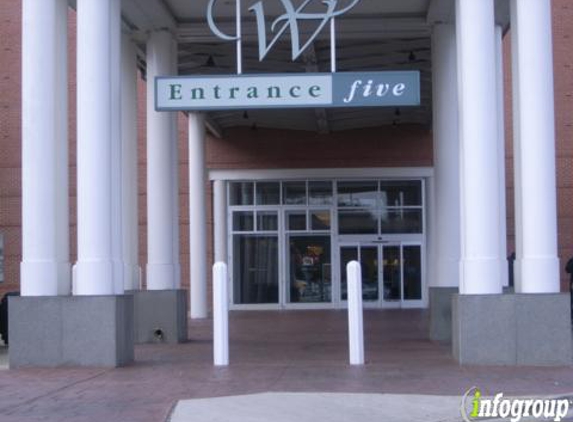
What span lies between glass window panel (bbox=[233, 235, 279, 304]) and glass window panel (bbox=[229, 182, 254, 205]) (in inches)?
42.5

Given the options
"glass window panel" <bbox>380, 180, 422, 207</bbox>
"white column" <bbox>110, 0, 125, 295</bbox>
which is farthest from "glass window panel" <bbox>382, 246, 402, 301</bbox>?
"white column" <bbox>110, 0, 125, 295</bbox>

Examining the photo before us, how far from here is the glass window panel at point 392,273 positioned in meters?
31.8

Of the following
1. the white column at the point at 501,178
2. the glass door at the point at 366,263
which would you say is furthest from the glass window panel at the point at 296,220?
the white column at the point at 501,178

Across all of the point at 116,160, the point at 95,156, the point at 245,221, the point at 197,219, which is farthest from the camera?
the point at 245,221

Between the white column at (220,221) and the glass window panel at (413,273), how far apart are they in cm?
554

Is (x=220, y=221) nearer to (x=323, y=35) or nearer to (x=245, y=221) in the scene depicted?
(x=245, y=221)

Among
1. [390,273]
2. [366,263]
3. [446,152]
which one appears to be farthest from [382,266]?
[446,152]

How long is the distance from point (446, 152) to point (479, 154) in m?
5.13

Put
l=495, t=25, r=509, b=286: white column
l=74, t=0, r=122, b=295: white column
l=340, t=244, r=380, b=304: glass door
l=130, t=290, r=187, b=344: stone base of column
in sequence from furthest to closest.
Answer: l=340, t=244, r=380, b=304: glass door → l=130, t=290, r=187, b=344: stone base of column → l=495, t=25, r=509, b=286: white column → l=74, t=0, r=122, b=295: white column

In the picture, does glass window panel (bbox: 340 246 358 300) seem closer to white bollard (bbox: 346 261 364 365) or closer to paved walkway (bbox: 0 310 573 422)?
paved walkway (bbox: 0 310 573 422)

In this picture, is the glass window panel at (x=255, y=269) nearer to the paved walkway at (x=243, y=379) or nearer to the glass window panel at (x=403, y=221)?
the glass window panel at (x=403, y=221)

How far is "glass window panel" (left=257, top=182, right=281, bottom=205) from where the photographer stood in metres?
32.1

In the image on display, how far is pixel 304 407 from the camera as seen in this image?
10.8 m

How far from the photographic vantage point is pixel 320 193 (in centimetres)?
3228
